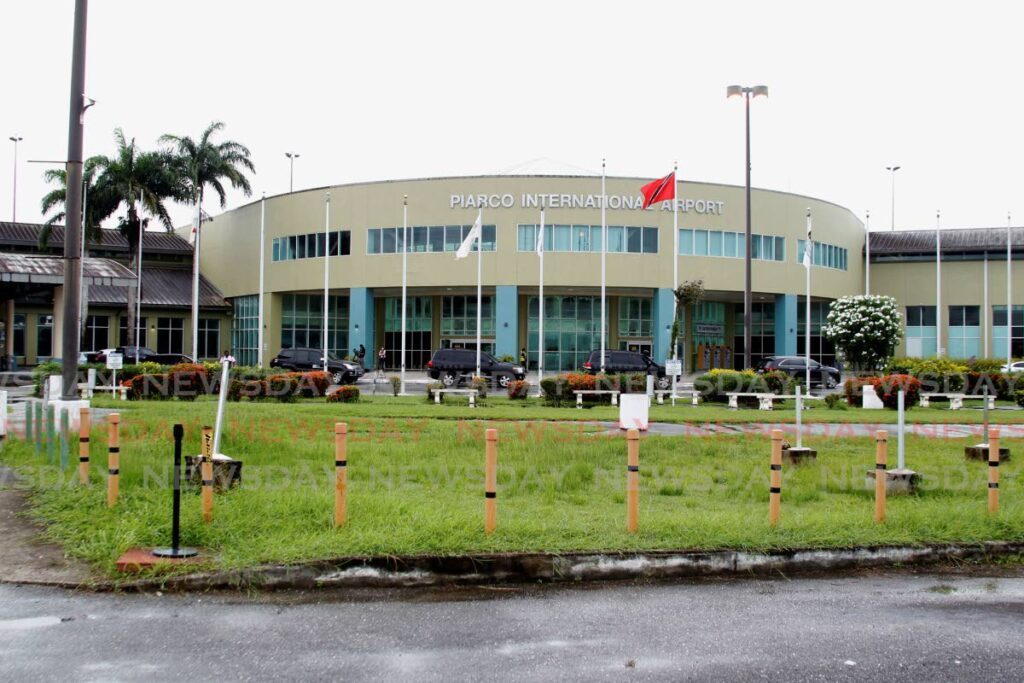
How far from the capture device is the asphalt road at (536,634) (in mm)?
5207

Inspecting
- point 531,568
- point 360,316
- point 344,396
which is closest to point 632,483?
point 531,568

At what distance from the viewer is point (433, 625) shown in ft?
19.9

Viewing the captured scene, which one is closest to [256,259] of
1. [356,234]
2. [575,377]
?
[356,234]

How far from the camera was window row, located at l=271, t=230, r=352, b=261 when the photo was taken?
5156 centimetres

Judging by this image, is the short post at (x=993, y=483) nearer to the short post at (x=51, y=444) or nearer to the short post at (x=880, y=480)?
the short post at (x=880, y=480)

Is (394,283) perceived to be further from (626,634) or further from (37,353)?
(626,634)

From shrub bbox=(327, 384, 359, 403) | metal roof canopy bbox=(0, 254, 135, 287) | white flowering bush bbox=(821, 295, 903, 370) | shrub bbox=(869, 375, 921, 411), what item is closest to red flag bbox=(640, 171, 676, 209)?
shrub bbox=(869, 375, 921, 411)

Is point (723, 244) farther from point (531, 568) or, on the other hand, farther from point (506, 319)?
point (531, 568)

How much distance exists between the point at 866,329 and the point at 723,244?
38.0ft

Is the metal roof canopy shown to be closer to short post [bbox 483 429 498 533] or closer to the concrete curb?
the concrete curb

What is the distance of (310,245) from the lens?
174ft

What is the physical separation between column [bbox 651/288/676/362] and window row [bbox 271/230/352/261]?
18.1 meters

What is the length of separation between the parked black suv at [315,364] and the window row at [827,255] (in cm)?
2730

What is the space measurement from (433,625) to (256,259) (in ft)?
176
